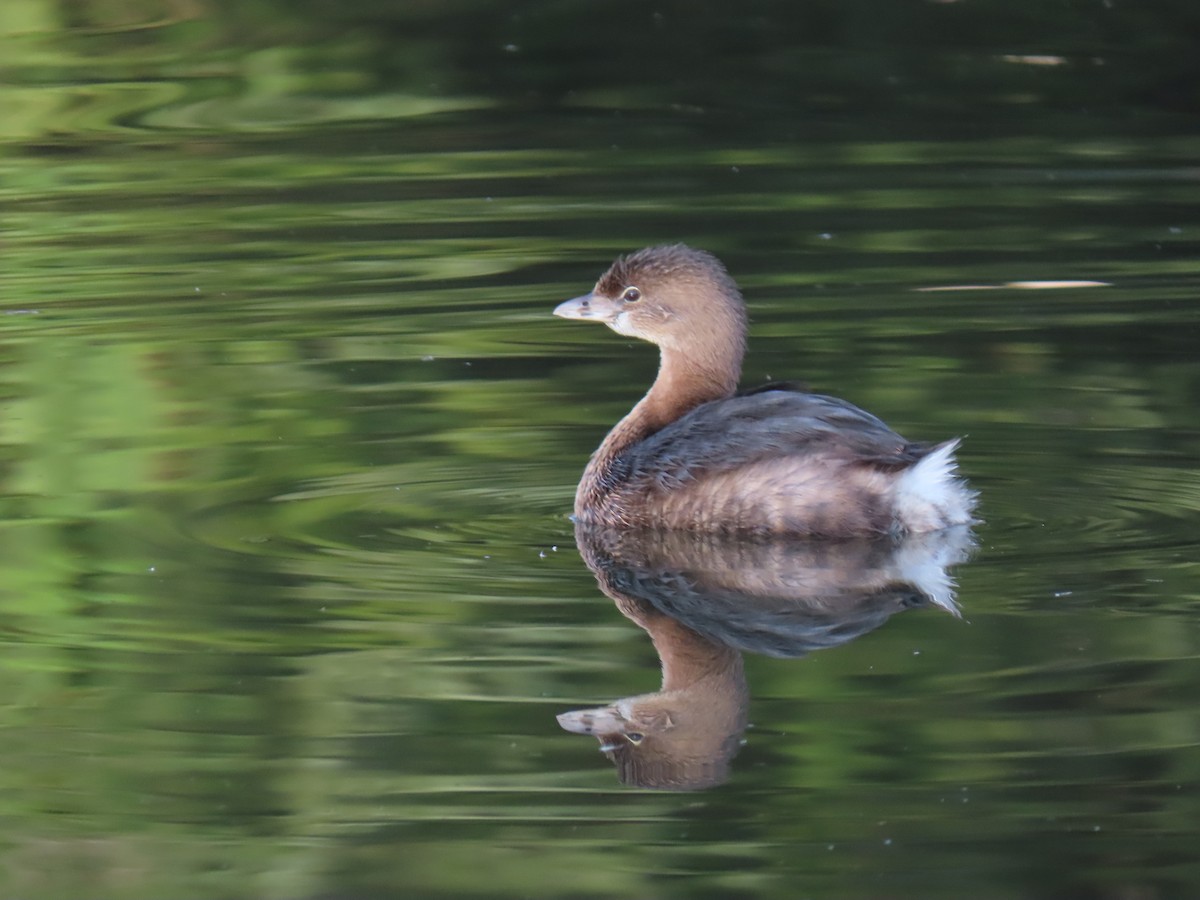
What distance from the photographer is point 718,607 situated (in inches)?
236

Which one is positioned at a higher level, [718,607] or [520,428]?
[718,607]

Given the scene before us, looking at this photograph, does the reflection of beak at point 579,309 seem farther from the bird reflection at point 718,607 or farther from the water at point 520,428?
the bird reflection at point 718,607

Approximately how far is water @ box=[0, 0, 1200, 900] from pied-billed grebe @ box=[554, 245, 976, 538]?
0.26 meters

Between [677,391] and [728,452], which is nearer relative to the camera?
[728,452]

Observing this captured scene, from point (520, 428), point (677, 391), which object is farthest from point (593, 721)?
point (520, 428)

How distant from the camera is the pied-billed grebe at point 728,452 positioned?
645cm

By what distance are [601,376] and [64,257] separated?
355 centimetres

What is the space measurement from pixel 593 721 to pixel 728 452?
1.64 meters

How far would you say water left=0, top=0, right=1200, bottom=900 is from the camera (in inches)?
183

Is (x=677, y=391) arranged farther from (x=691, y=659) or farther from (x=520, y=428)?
(x=691, y=659)

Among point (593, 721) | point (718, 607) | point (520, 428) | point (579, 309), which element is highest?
point (579, 309)

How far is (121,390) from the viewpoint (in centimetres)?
875

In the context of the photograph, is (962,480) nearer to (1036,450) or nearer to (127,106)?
(1036,450)

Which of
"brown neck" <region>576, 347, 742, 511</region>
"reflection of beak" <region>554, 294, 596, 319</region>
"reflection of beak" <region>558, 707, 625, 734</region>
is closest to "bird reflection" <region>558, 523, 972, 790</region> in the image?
"reflection of beak" <region>558, 707, 625, 734</region>
